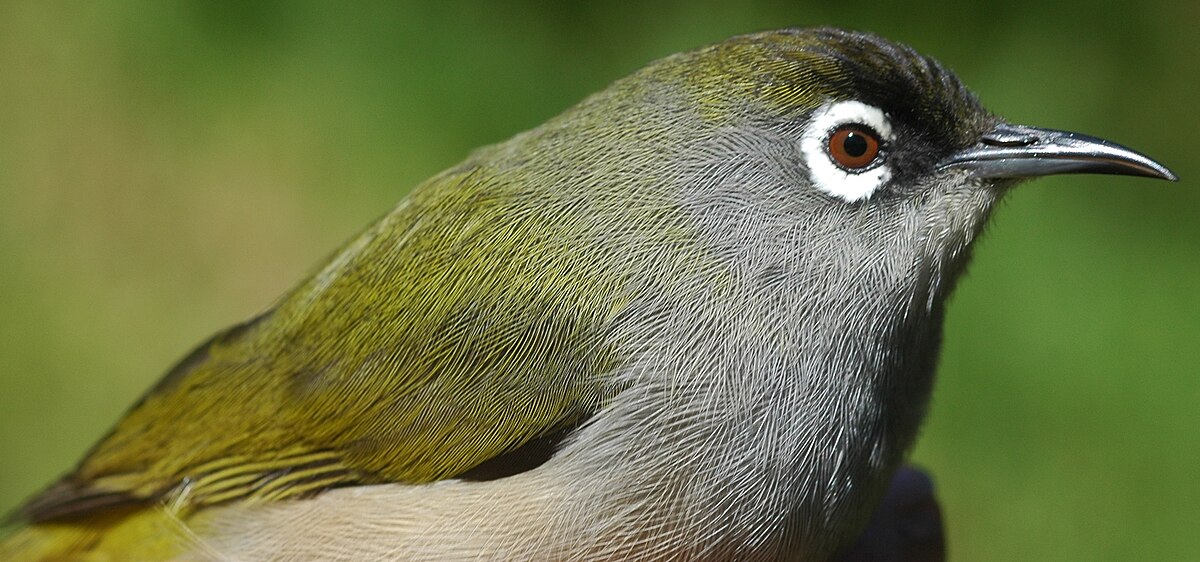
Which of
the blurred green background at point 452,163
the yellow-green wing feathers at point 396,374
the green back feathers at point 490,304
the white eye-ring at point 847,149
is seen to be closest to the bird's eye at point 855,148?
the white eye-ring at point 847,149

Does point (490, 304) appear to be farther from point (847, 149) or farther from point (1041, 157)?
point (1041, 157)

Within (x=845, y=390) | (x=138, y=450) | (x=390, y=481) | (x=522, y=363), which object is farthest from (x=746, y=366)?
(x=138, y=450)

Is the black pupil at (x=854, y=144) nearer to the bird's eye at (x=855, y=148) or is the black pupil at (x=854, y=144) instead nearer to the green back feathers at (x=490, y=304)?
the bird's eye at (x=855, y=148)

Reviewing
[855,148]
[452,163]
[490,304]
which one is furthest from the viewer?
[452,163]

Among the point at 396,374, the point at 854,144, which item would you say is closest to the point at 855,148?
the point at 854,144

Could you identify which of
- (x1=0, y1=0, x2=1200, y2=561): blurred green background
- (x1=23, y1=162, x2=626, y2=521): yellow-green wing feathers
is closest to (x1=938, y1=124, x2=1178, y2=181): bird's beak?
(x1=23, y1=162, x2=626, y2=521): yellow-green wing feathers

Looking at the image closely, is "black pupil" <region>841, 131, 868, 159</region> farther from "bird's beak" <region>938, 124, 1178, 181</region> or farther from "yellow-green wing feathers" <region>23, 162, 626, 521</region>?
"yellow-green wing feathers" <region>23, 162, 626, 521</region>
